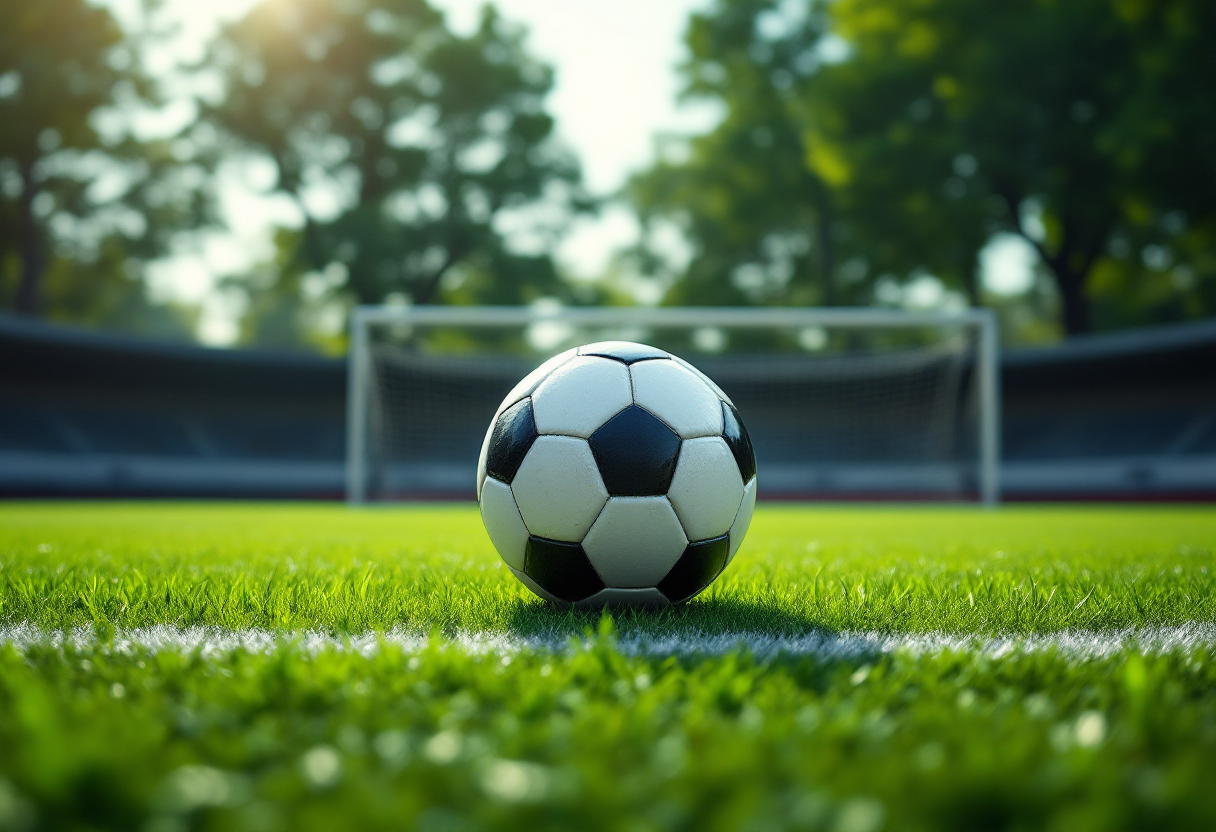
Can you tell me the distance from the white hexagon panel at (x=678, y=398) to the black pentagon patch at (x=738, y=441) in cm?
4

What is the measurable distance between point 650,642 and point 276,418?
25834 mm

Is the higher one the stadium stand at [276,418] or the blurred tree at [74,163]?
the blurred tree at [74,163]

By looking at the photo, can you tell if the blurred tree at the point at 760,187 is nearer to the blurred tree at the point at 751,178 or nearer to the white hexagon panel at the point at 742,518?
the blurred tree at the point at 751,178

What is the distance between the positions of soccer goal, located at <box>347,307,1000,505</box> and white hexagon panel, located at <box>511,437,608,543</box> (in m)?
15.2

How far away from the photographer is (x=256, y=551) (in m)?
4.67

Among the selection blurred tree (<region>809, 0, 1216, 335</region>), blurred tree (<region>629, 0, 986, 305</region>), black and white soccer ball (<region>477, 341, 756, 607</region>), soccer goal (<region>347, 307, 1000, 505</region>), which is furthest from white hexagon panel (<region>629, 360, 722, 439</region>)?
blurred tree (<region>629, 0, 986, 305</region>)

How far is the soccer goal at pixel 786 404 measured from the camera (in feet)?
65.3

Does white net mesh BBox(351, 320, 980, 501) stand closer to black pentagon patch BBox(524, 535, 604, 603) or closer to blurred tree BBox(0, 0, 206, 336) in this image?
blurred tree BBox(0, 0, 206, 336)

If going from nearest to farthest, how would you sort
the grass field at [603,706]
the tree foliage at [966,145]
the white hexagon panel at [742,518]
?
the grass field at [603,706] < the white hexagon panel at [742,518] < the tree foliage at [966,145]

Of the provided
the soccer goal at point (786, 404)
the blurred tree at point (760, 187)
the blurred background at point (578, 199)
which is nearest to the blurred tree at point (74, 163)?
the blurred background at point (578, 199)

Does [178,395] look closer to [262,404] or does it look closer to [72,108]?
[262,404]

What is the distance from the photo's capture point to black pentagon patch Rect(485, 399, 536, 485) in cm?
262

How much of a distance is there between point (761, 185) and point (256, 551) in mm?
26023

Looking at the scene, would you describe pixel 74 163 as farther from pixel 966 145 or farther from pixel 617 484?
pixel 617 484
